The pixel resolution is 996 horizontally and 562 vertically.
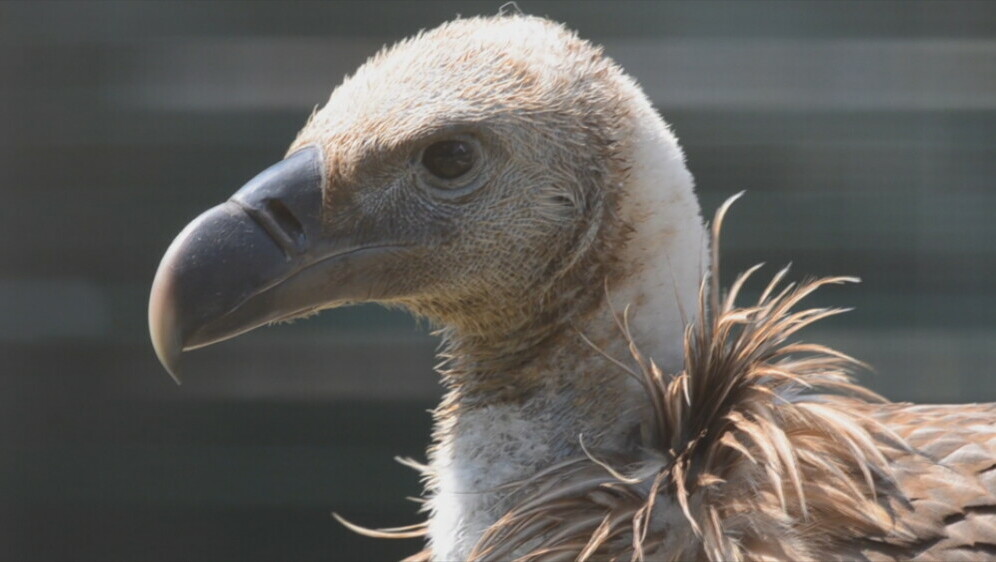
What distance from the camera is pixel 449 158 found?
1.49 meters

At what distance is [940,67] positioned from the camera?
2.79 metres

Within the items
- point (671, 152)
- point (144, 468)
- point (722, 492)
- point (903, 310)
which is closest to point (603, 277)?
point (671, 152)

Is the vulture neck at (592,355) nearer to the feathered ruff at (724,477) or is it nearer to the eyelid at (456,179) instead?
the feathered ruff at (724,477)

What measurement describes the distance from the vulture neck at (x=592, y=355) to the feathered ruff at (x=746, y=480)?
0.03 metres

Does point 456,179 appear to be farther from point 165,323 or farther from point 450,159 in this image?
point 165,323

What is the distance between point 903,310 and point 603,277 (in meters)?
1.55

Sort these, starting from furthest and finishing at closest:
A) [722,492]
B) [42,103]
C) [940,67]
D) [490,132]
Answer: [42,103] → [940,67] → [490,132] → [722,492]

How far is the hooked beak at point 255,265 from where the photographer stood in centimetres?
138

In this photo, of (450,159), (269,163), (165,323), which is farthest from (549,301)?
(269,163)

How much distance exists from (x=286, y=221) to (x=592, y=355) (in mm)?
365

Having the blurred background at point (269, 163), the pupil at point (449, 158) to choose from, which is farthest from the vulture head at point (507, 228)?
the blurred background at point (269, 163)

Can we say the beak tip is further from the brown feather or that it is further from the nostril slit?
the brown feather

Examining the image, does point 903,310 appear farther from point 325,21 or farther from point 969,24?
point 325,21

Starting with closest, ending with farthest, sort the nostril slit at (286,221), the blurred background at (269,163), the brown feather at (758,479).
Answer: the brown feather at (758,479), the nostril slit at (286,221), the blurred background at (269,163)
